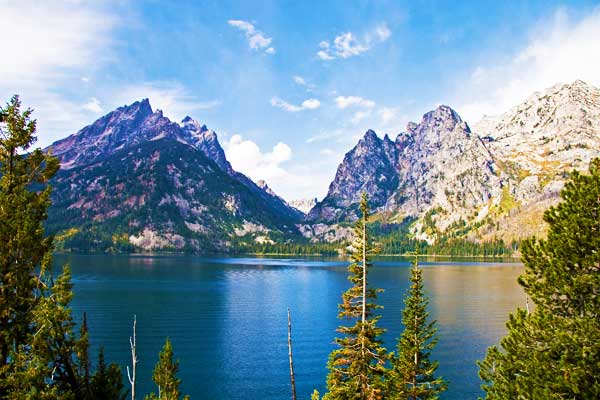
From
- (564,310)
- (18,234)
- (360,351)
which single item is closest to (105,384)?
(18,234)

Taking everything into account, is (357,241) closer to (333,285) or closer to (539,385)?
(539,385)

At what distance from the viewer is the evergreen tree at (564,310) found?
814 inches

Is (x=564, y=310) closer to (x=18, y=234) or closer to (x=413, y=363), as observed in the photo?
(x=413, y=363)

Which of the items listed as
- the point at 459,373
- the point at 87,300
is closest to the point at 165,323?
the point at 87,300

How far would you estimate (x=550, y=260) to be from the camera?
23.5 metres

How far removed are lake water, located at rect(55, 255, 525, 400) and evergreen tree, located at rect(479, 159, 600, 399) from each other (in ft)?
149

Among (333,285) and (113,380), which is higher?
(113,380)

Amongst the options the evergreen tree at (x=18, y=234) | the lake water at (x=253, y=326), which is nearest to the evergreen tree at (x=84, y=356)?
the evergreen tree at (x=18, y=234)

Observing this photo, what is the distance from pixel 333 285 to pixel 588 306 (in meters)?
170

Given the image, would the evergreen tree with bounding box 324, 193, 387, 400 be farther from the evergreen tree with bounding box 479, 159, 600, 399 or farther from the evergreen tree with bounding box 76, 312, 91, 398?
the evergreen tree with bounding box 76, 312, 91, 398

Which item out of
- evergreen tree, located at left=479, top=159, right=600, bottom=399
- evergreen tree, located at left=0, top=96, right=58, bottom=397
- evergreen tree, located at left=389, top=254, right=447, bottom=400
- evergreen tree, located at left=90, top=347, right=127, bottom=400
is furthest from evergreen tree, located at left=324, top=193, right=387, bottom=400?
evergreen tree, located at left=0, top=96, right=58, bottom=397

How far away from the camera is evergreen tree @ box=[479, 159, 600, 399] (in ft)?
67.9

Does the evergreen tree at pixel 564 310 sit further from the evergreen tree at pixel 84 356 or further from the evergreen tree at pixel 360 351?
the evergreen tree at pixel 84 356

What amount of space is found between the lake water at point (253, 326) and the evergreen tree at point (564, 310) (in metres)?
45.5
